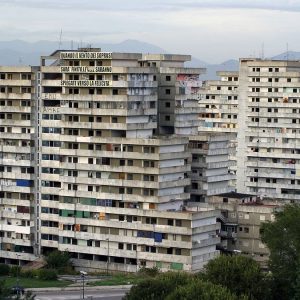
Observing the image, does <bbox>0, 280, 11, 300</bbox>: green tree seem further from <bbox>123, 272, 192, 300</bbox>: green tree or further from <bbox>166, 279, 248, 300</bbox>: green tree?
<bbox>166, 279, 248, 300</bbox>: green tree

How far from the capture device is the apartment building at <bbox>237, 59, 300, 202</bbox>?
140 meters

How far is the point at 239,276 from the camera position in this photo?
85938 millimetres

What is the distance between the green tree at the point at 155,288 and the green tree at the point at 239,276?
352 centimetres

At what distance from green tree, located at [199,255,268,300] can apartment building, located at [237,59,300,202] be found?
168ft

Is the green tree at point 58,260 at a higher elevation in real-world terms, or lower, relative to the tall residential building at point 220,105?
lower

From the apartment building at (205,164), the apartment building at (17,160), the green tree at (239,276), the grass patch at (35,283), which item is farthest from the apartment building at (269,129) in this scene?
the green tree at (239,276)

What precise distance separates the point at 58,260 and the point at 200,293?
30878 mm

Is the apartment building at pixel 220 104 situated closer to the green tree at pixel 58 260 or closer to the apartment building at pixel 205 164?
the apartment building at pixel 205 164

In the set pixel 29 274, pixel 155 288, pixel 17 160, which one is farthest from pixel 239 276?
pixel 17 160

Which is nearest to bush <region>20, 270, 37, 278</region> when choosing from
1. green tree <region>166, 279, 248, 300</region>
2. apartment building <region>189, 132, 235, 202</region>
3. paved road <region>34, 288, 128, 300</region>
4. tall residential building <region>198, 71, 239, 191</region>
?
paved road <region>34, 288, 128, 300</region>

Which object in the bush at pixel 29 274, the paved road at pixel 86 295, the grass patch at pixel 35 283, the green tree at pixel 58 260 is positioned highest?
the green tree at pixel 58 260

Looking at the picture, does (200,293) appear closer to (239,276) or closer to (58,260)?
(239,276)

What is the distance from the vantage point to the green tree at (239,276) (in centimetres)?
8512

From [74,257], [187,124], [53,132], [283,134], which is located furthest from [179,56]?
[283,134]
